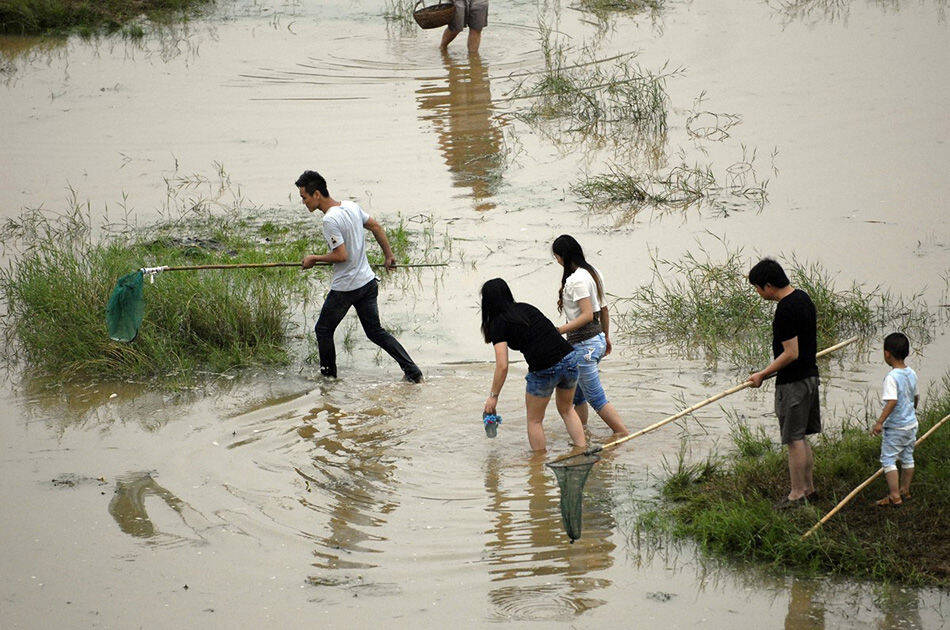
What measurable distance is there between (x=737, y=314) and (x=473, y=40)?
861 cm

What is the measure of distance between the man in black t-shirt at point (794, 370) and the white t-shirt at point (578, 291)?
4.07 ft

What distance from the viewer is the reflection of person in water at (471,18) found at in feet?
49.0

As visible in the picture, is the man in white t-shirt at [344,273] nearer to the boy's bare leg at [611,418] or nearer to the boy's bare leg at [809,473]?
the boy's bare leg at [611,418]

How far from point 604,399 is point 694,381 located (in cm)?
110

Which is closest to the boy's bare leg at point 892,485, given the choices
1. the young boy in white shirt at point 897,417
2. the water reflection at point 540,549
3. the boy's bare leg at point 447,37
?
the young boy in white shirt at point 897,417

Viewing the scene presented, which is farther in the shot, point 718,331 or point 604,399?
point 718,331

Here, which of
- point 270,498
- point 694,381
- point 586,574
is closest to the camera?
point 586,574

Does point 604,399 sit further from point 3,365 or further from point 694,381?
point 3,365

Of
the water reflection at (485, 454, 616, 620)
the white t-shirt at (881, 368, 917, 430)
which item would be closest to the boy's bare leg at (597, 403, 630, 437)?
the water reflection at (485, 454, 616, 620)

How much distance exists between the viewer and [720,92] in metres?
13.4

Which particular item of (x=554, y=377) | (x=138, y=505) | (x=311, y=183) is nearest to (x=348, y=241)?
(x=311, y=183)

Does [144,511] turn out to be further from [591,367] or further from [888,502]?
[888,502]

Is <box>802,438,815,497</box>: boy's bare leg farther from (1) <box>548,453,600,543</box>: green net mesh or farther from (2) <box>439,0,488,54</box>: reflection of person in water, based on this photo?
(2) <box>439,0,488,54</box>: reflection of person in water

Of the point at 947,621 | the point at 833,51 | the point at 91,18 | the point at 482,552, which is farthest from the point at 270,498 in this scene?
the point at 91,18
